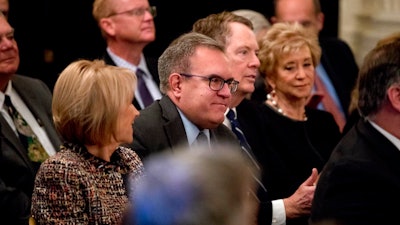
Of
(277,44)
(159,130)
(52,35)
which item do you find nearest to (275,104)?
(277,44)

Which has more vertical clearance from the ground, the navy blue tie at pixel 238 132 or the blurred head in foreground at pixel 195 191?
the blurred head in foreground at pixel 195 191

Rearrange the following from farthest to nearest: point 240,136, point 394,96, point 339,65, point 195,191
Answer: point 339,65 → point 240,136 → point 394,96 → point 195,191

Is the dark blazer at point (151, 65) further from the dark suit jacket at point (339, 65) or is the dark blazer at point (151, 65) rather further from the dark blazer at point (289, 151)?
the dark suit jacket at point (339, 65)

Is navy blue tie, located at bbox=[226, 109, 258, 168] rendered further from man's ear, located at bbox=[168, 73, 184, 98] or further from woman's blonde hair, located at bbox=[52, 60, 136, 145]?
woman's blonde hair, located at bbox=[52, 60, 136, 145]

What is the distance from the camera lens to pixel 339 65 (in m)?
6.13

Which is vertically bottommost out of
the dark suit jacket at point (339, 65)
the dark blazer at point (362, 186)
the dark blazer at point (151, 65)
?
the dark suit jacket at point (339, 65)

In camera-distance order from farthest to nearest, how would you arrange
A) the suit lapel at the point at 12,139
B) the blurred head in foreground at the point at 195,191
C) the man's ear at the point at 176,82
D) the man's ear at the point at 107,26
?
the man's ear at the point at 107,26 → the suit lapel at the point at 12,139 → the man's ear at the point at 176,82 → the blurred head in foreground at the point at 195,191

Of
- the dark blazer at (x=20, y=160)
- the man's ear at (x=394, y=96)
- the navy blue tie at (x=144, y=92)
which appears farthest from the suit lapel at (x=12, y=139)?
the man's ear at (x=394, y=96)

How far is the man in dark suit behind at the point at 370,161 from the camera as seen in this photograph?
11.1 ft

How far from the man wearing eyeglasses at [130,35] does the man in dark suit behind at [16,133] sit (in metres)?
0.69

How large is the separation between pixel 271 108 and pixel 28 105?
1121mm

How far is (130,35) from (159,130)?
1.61m

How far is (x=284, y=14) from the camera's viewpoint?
6.08m

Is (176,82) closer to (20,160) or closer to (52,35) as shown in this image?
(20,160)
